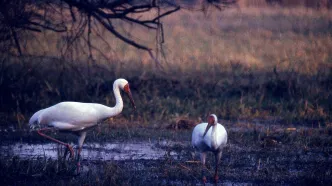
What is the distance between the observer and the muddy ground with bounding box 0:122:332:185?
6602 mm

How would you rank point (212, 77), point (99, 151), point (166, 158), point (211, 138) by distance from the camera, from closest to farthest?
point (211, 138) < point (166, 158) < point (99, 151) < point (212, 77)

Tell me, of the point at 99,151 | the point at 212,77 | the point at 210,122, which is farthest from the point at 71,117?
the point at 212,77

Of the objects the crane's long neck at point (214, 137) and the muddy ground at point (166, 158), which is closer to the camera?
the muddy ground at point (166, 158)

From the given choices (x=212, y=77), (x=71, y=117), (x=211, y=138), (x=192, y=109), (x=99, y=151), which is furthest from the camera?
(x=212, y=77)

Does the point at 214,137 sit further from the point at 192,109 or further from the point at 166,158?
the point at 192,109

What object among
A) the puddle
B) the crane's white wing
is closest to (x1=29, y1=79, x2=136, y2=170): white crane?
the crane's white wing

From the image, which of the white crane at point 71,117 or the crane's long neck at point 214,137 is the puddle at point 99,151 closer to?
the white crane at point 71,117

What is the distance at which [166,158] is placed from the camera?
744 centimetres

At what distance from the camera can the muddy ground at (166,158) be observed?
660 cm

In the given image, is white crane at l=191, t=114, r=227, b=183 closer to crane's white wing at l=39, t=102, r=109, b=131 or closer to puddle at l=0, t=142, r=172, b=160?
puddle at l=0, t=142, r=172, b=160

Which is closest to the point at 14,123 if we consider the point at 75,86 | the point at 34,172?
the point at 75,86

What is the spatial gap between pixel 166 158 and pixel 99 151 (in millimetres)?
1276

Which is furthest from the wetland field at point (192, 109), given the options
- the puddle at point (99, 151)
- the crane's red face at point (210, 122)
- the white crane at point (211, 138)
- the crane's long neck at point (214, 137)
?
the crane's red face at point (210, 122)

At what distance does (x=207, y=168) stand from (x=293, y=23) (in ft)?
38.1
